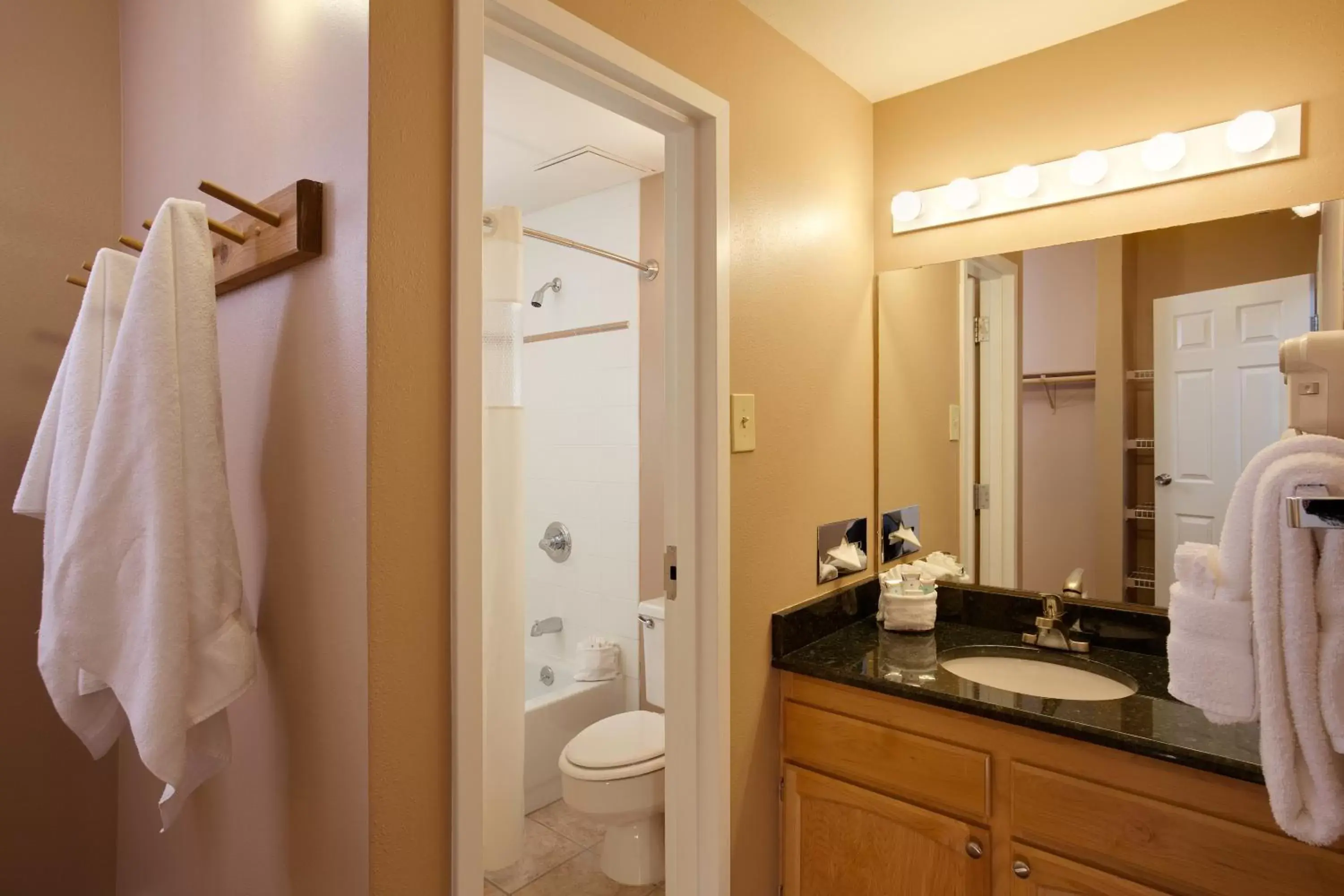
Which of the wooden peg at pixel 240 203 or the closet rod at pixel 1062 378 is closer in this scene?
the wooden peg at pixel 240 203

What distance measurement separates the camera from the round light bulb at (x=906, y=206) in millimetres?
2037

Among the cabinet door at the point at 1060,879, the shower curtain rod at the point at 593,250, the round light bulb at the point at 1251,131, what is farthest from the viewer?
the shower curtain rod at the point at 593,250

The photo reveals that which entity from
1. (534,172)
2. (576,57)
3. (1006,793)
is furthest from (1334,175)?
(534,172)

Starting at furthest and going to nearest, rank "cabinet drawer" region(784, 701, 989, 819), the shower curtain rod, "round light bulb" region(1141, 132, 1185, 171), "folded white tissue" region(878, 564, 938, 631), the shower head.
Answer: the shower head, the shower curtain rod, "folded white tissue" region(878, 564, 938, 631), "round light bulb" region(1141, 132, 1185, 171), "cabinet drawer" region(784, 701, 989, 819)

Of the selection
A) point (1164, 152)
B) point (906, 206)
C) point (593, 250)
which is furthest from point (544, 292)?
point (1164, 152)

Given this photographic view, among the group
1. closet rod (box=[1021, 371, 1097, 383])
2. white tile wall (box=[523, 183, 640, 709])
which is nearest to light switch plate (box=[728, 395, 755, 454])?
closet rod (box=[1021, 371, 1097, 383])

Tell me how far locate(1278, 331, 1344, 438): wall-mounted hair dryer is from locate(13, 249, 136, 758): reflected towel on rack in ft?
5.57

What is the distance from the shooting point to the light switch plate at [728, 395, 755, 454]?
1.60 meters

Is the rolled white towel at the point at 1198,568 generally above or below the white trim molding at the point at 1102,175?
below

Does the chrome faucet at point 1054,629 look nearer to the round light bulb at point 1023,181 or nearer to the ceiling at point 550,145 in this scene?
the round light bulb at point 1023,181

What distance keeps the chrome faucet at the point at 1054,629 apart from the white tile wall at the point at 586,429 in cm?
155

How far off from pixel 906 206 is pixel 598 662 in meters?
2.04

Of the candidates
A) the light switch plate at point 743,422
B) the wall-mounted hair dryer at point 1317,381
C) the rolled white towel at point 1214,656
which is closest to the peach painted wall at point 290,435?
the light switch plate at point 743,422

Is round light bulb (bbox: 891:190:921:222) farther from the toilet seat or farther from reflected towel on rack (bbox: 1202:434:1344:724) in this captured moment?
the toilet seat
